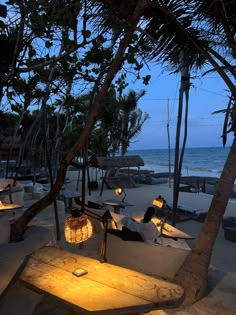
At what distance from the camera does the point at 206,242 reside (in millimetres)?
3287

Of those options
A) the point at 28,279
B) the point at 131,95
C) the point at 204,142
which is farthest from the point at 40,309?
the point at 204,142

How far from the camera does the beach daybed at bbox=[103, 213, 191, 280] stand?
11.6 feet

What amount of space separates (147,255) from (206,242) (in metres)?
0.76

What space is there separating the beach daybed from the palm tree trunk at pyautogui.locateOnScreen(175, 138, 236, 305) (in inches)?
8.3

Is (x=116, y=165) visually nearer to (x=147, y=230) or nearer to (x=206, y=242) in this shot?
(x=147, y=230)

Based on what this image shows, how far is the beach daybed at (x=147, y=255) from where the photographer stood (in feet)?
11.6

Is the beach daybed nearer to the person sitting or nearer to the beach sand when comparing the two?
the person sitting

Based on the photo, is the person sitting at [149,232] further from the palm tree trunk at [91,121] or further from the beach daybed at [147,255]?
the palm tree trunk at [91,121]

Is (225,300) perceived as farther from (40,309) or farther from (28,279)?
(28,279)

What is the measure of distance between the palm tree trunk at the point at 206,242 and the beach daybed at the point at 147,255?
0.69 feet

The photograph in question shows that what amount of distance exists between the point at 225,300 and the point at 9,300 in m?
2.26

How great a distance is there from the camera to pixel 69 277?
2025 millimetres

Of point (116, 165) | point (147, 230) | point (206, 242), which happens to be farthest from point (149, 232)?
point (116, 165)

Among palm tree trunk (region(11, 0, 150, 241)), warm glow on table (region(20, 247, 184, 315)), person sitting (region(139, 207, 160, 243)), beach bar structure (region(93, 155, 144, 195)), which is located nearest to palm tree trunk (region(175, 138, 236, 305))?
person sitting (region(139, 207, 160, 243))
